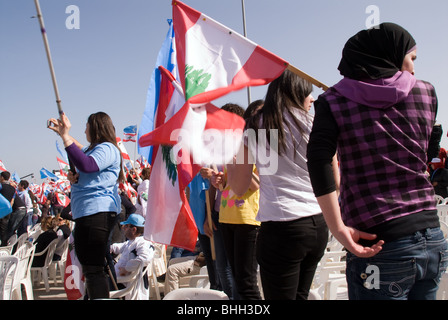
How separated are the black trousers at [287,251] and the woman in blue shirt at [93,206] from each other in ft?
5.55

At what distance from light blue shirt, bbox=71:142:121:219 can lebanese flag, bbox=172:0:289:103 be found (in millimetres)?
1144

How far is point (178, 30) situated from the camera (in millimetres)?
2758

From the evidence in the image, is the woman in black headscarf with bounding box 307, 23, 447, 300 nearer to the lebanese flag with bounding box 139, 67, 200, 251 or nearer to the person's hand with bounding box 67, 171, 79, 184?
the lebanese flag with bounding box 139, 67, 200, 251

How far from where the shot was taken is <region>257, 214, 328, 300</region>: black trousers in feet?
6.84

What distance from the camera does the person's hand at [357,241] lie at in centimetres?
147

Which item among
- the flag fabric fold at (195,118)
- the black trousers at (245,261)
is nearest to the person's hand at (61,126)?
the flag fabric fold at (195,118)

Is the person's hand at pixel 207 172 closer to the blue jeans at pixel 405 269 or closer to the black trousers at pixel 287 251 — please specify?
the black trousers at pixel 287 251

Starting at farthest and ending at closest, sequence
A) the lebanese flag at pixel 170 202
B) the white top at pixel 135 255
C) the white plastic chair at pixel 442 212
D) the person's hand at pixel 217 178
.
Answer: the white plastic chair at pixel 442 212 → the white top at pixel 135 255 → the person's hand at pixel 217 178 → the lebanese flag at pixel 170 202

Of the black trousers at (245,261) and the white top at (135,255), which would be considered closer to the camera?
the black trousers at (245,261)

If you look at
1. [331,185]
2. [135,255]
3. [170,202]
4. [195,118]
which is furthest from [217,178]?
[135,255]

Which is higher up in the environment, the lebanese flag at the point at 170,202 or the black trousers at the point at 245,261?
the lebanese flag at the point at 170,202

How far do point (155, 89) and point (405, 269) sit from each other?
2.54m

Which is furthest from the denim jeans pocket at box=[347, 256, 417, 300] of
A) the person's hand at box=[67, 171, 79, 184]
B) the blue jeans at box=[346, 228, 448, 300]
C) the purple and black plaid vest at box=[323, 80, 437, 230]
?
the person's hand at box=[67, 171, 79, 184]

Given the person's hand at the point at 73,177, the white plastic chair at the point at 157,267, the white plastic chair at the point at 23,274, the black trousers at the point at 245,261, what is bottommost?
the white plastic chair at the point at 157,267
